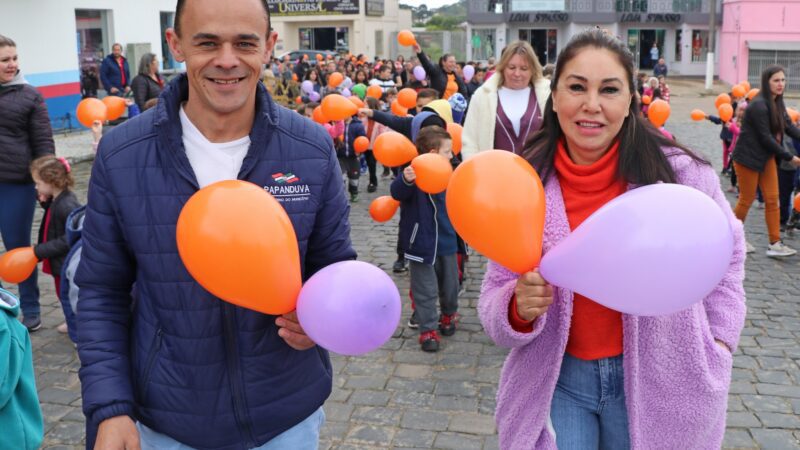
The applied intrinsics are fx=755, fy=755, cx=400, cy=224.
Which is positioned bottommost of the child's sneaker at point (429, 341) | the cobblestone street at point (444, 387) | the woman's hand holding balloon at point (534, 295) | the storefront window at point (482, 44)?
the cobblestone street at point (444, 387)

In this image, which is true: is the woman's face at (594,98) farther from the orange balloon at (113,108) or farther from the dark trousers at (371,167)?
the dark trousers at (371,167)

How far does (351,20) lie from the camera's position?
44.5m

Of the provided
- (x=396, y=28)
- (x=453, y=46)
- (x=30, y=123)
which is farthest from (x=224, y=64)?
(x=396, y=28)

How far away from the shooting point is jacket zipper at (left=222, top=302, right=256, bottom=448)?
2084 mm

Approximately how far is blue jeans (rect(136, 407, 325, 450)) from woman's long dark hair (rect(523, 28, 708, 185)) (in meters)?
1.06

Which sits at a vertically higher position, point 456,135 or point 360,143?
point 456,135

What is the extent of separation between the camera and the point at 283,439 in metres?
2.20

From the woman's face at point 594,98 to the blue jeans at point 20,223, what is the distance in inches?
188

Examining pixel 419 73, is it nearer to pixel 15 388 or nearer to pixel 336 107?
pixel 336 107

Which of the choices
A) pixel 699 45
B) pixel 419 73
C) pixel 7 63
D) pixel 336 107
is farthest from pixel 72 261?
pixel 699 45

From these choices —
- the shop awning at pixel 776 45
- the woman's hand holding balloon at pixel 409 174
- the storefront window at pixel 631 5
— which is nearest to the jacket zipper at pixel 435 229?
the woman's hand holding balloon at pixel 409 174

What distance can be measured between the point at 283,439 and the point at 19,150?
4522mm

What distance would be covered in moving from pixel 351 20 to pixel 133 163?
4407 cm

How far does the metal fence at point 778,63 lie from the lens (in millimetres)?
32531
